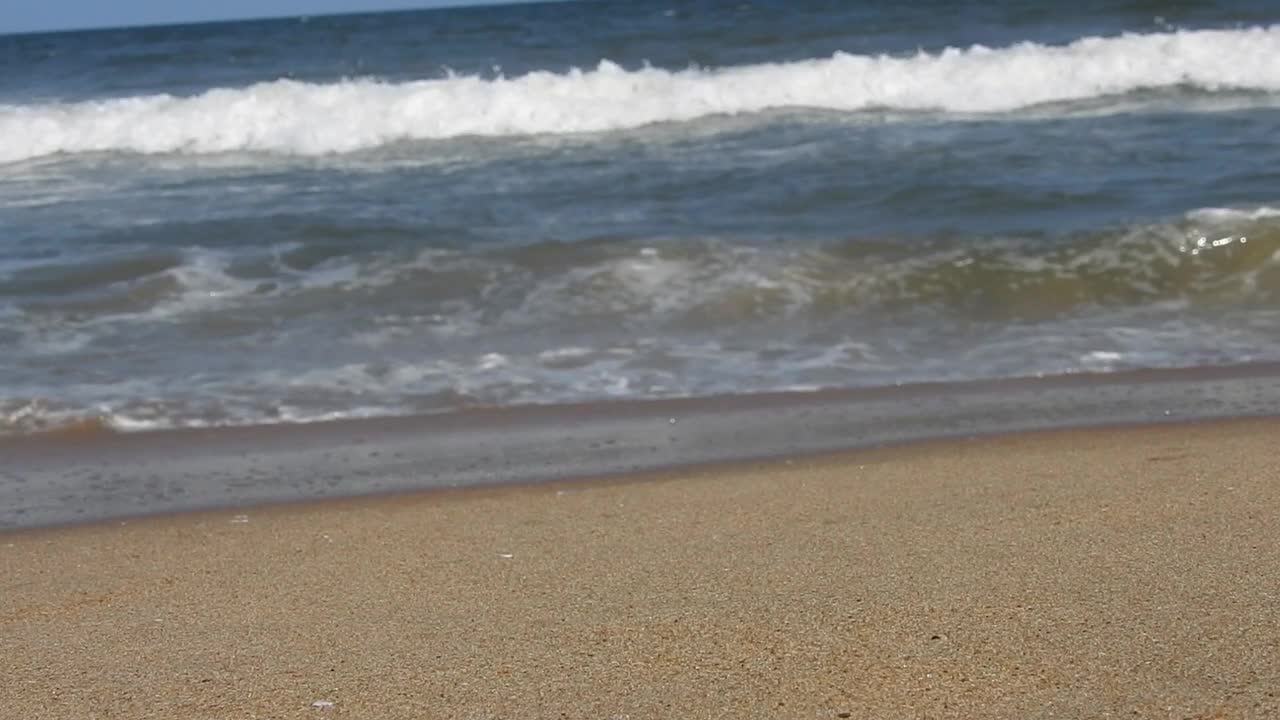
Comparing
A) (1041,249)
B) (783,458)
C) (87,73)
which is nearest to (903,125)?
(1041,249)

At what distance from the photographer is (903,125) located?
13961 millimetres

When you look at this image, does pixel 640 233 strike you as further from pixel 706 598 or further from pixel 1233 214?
pixel 706 598

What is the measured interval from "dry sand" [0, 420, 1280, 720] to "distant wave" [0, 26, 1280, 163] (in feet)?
35.2

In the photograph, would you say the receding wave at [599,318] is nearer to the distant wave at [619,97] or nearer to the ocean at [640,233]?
the ocean at [640,233]

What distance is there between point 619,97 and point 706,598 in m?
13.4

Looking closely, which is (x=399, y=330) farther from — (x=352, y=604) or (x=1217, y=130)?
(x=1217, y=130)

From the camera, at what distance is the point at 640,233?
9109mm

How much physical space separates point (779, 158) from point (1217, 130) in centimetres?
346

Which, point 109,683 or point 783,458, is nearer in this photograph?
point 109,683

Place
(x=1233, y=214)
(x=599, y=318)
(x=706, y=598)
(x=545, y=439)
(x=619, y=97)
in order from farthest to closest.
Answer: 1. (x=619, y=97)
2. (x=1233, y=214)
3. (x=599, y=318)
4. (x=545, y=439)
5. (x=706, y=598)

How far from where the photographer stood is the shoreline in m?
5.34

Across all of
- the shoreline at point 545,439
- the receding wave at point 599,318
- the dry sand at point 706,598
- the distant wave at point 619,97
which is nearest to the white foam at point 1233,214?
the receding wave at point 599,318

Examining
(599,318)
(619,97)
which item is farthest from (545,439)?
(619,97)

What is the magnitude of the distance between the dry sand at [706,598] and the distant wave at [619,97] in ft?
35.2
